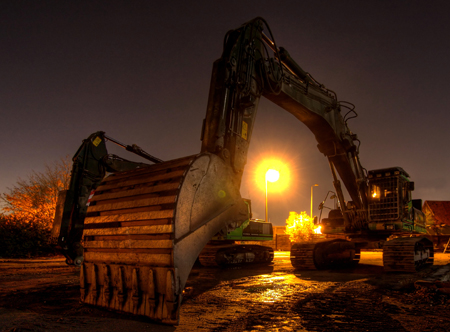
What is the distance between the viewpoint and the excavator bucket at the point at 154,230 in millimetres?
3674

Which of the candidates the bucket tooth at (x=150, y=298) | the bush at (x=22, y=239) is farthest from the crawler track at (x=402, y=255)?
the bush at (x=22, y=239)

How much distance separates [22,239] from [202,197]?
16651mm

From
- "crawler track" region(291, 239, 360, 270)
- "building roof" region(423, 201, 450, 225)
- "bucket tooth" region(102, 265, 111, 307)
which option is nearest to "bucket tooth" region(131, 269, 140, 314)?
"bucket tooth" region(102, 265, 111, 307)

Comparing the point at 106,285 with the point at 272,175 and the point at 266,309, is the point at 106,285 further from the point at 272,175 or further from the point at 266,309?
the point at 272,175

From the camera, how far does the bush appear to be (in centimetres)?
1672

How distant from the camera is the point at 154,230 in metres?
3.84

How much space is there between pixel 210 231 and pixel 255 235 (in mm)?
10056

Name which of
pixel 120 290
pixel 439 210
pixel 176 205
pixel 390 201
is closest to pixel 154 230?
pixel 176 205

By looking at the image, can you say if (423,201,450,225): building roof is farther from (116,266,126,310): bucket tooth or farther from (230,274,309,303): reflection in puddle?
(116,266,126,310): bucket tooth

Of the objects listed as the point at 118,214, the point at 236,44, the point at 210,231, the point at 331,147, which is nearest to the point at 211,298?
the point at 210,231

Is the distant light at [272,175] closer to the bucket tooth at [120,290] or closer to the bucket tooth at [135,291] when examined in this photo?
the bucket tooth at [120,290]

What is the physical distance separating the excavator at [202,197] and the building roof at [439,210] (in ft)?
148

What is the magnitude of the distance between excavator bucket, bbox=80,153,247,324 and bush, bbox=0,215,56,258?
48.1 ft

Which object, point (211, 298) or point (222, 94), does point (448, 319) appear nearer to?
point (211, 298)
